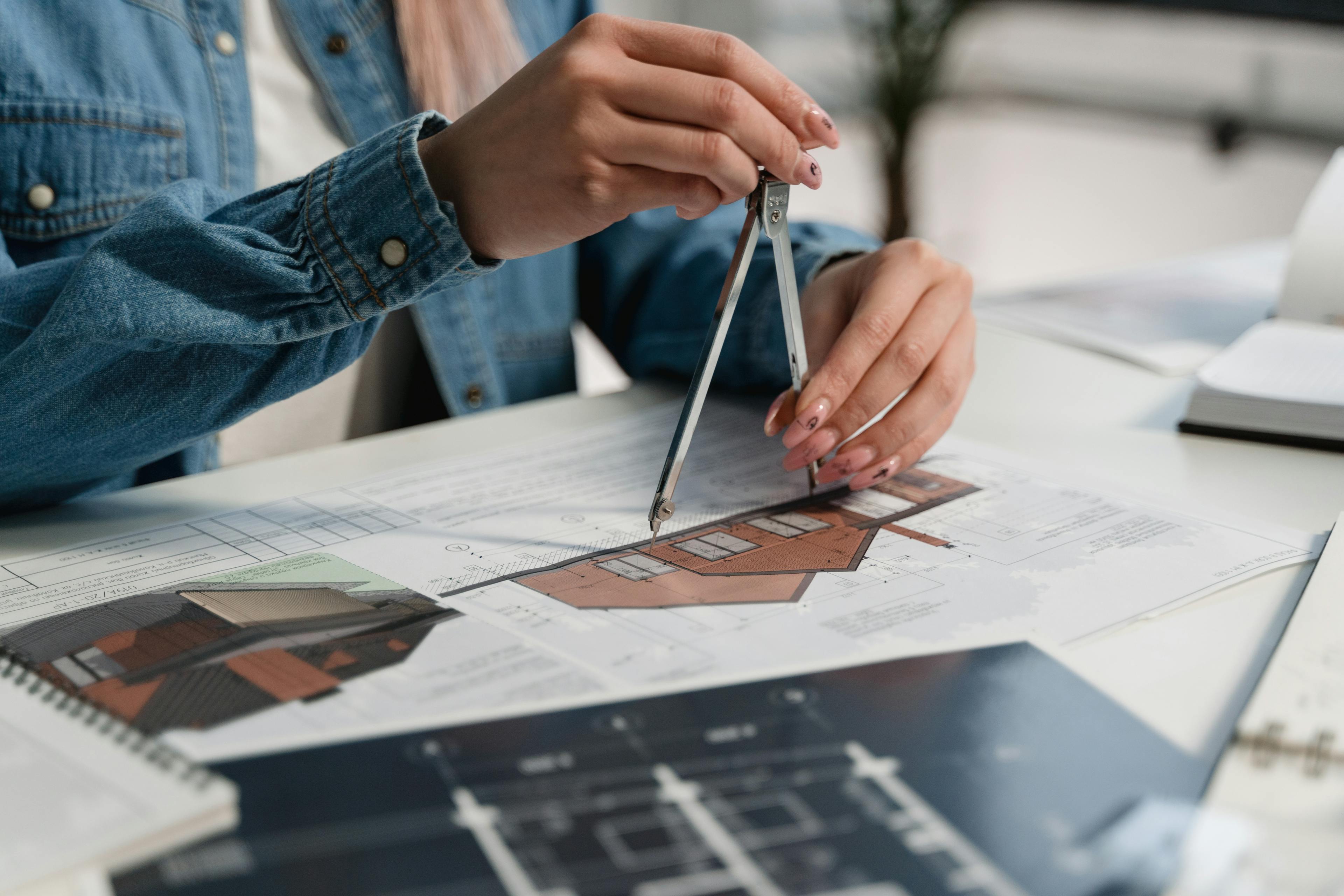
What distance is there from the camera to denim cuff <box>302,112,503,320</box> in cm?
50

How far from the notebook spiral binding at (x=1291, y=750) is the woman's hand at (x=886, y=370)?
0.87 ft

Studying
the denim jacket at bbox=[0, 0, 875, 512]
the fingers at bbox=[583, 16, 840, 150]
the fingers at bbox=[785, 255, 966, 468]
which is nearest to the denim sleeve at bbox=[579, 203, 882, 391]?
the denim jacket at bbox=[0, 0, 875, 512]

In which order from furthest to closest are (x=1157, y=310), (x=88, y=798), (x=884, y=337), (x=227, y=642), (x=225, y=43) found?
(x=1157, y=310) → (x=225, y=43) → (x=884, y=337) → (x=227, y=642) → (x=88, y=798)

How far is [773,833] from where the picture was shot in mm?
301

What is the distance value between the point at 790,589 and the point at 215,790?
9.6 inches

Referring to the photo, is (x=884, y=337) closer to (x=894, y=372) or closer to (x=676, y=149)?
(x=894, y=372)

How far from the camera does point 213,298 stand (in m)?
0.50

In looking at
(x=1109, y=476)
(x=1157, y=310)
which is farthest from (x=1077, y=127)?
(x=1109, y=476)

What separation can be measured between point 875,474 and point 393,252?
0.28 metres

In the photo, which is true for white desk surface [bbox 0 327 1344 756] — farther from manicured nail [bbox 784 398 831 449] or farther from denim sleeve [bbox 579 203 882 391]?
manicured nail [bbox 784 398 831 449]

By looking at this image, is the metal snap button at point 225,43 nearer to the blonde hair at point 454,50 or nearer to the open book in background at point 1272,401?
the blonde hair at point 454,50

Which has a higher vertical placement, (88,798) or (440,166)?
(440,166)

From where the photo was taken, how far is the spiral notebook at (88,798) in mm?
288

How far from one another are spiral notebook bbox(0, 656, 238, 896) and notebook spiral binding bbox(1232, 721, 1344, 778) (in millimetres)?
314
